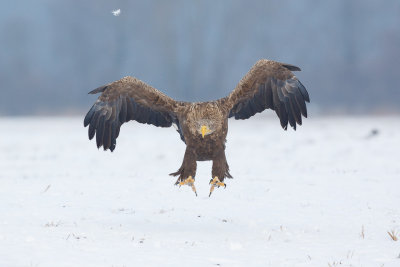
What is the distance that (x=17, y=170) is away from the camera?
61.4 ft

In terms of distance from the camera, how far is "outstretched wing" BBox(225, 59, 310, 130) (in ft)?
31.3

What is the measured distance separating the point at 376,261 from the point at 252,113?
3.57 metres

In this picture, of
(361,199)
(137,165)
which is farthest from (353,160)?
(361,199)

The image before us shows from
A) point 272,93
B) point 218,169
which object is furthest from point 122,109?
point 272,93

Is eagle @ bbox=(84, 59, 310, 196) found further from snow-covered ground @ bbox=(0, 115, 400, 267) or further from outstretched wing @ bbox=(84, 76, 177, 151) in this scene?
snow-covered ground @ bbox=(0, 115, 400, 267)

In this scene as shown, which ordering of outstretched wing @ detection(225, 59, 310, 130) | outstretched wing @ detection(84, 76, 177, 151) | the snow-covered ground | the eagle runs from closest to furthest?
the snow-covered ground
the eagle
outstretched wing @ detection(225, 59, 310, 130)
outstretched wing @ detection(84, 76, 177, 151)

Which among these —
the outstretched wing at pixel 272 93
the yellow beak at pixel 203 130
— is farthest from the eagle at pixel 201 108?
the yellow beak at pixel 203 130

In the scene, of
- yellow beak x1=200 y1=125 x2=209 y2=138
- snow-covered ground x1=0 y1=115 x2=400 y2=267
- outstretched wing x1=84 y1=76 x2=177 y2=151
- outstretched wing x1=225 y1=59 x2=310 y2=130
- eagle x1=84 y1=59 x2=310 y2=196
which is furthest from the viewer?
outstretched wing x1=84 y1=76 x2=177 y2=151

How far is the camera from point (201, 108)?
Result: 338 inches

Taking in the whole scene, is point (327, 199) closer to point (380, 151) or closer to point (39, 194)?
point (39, 194)

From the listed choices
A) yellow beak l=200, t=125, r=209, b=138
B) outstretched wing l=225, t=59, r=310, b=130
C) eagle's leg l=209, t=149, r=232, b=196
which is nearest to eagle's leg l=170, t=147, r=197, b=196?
eagle's leg l=209, t=149, r=232, b=196

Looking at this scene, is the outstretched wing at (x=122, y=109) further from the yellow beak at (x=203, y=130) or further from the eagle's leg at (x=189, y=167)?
the yellow beak at (x=203, y=130)

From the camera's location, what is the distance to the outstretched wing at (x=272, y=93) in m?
9.53

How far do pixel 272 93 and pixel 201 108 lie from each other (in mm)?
1848
